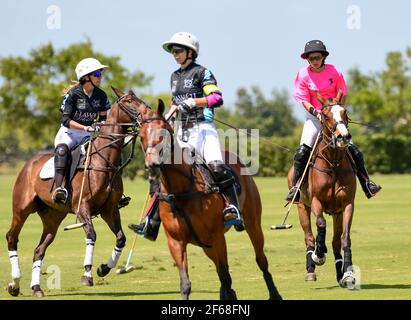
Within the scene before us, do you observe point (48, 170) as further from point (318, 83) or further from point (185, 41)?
point (185, 41)

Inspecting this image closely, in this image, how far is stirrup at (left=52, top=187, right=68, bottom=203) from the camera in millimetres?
15930

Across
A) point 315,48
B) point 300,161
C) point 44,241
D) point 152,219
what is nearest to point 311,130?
point 300,161

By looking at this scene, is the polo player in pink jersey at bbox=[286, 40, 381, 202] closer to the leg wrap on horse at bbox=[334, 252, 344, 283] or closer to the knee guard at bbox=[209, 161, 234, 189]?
the leg wrap on horse at bbox=[334, 252, 344, 283]

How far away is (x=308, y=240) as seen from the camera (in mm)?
17000

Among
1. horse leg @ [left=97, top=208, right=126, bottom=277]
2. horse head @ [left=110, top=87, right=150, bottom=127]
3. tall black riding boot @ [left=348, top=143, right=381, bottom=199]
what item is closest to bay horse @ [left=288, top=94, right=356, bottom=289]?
tall black riding boot @ [left=348, top=143, right=381, bottom=199]

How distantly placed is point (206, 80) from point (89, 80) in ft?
13.8

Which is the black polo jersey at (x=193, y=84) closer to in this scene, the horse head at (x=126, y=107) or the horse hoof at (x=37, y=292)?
the horse head at (x=126, y=107)

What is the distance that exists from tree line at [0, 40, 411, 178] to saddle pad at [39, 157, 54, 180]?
38.0m

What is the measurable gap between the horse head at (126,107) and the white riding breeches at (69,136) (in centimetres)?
103

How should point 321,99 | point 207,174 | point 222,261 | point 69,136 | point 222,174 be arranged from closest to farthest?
point 222,261
point 207,174
point 222,174
point 321,99
point 69,136

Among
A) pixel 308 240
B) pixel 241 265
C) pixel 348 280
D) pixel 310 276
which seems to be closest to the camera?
pixel 348 280

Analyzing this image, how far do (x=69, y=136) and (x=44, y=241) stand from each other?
1.76 m

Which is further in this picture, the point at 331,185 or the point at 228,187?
the point at 331,185

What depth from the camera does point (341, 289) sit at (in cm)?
1475
